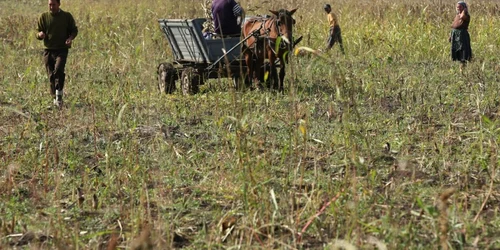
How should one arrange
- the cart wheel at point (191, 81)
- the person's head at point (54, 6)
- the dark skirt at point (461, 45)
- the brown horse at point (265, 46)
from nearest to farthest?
the person's head at point (54, 6), the brown horse at point (265, 46), the cart wheel at point (191, 81), the dark skirt at point (461, 45)

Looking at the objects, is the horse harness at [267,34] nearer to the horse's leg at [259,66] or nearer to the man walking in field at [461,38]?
the horse's leg at [259,66]

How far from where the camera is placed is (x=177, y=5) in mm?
25609

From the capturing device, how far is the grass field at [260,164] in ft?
17.7

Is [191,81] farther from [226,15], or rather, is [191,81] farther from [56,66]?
[56,66]

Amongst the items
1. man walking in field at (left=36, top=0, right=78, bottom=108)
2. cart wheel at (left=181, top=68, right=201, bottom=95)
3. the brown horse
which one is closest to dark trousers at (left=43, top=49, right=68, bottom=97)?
man walking in field at (left=36, top=0, right=78, bottom=108)

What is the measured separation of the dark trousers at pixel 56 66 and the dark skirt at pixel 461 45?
7.09 meters

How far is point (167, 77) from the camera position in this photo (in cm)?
1282

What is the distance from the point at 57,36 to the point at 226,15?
8.12 feet

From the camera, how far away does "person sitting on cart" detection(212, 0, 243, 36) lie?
1267 cm

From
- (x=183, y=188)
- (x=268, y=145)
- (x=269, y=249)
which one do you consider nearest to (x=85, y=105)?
(x=268, y=145)

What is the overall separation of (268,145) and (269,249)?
11.2ft

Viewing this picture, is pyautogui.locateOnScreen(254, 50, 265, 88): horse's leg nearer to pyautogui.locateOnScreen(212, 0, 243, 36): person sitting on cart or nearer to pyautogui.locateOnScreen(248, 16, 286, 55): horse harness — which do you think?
pyautogui.locateOnScreen(248, 16, 286, 55): horse harness

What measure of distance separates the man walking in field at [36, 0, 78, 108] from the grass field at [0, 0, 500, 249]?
1.21 feet

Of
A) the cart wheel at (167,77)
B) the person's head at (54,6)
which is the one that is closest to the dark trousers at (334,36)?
the cart wheel at (167,77)
